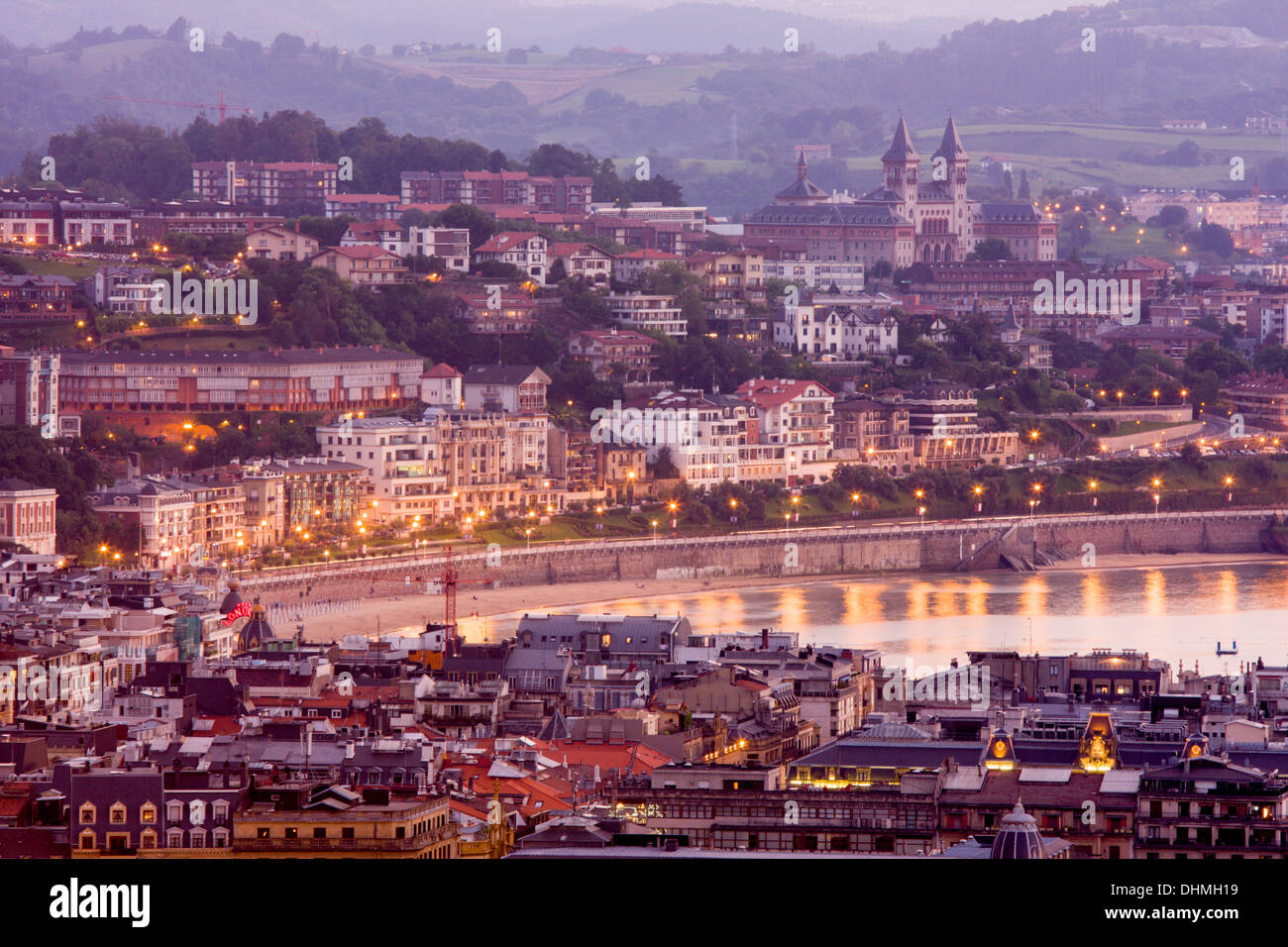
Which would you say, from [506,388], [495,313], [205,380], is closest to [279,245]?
[495,313]

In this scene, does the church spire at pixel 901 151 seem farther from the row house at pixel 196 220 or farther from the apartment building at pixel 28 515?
the apartment building at pixel 28 515

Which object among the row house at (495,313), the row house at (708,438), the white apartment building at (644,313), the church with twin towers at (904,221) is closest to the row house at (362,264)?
the row house at (495,313)

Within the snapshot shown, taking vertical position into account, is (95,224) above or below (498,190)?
below

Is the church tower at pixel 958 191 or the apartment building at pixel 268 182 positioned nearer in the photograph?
the apartment building at pixel 268 182

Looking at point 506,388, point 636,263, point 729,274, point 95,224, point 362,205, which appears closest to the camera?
point 506,388

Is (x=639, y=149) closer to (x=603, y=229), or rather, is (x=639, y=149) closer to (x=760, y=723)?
(x=603, y=229)

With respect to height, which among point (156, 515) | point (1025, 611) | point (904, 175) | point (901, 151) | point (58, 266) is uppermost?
point (901, 151)

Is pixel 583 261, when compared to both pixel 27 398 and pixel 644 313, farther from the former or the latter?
pixel 27 398
